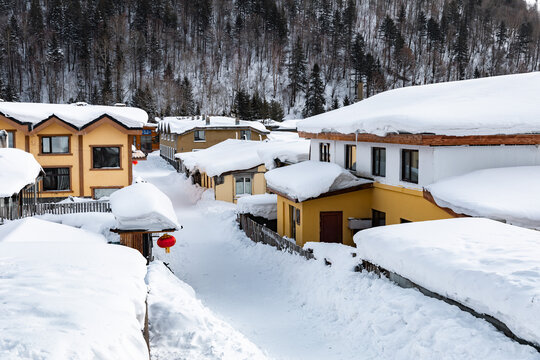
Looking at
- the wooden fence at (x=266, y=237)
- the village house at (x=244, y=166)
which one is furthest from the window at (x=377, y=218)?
the village house at (x=244, y=166)

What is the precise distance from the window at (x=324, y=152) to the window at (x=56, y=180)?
15.7 m

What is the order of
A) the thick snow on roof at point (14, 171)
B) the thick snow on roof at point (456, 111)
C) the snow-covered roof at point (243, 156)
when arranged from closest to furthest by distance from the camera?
1. the thick snow on roof at point (456, 111)
2. the thick snow on roof at point (14, 171)
3. the snow-covered roof at point (243, 156)

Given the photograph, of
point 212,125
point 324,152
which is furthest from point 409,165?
point 212,125

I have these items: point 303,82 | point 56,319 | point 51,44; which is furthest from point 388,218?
point 51,44

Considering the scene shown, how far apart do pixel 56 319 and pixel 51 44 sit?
124 metres

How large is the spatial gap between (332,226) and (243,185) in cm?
1613

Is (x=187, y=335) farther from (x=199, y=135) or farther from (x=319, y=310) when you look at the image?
(x=199, y=135)

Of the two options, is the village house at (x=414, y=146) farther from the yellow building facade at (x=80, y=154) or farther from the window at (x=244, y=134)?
the window at (x=244, y=134)

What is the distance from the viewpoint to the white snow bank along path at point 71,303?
4.85 metres

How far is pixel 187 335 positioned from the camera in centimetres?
941

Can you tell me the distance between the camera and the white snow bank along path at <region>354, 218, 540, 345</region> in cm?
772

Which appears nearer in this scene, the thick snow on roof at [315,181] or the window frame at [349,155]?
the thick snow on roof at [315,181]

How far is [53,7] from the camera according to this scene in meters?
123

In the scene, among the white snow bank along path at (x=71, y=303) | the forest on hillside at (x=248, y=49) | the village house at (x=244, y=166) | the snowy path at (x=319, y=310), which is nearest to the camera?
the white snow bank along path at (x=71, y=303)
